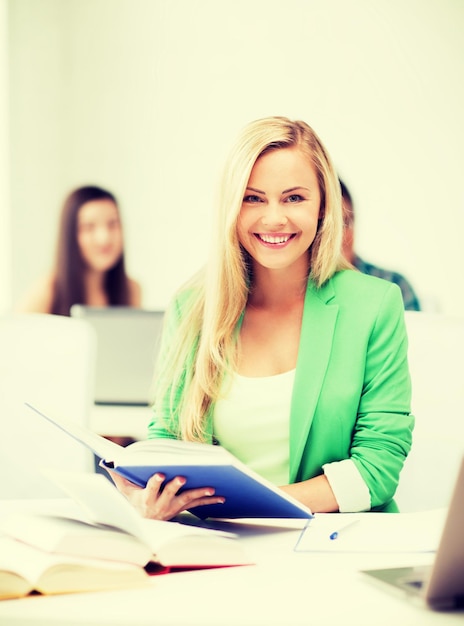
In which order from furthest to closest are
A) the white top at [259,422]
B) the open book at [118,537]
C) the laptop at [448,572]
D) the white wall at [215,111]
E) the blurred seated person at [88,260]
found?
1. the white wall at [215,111]
2. the blurred seated person at [88,260]
3. the white top at [259,422]
4. the open book at [118,537]
5. the laptop at [448,572]

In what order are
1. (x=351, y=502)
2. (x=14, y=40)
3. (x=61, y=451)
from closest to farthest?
1. (x=351, y=502)
2. (x=61, y=451)
3. (x=14, y=40)

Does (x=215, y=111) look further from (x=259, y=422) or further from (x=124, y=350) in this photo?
(x=259, y=422)

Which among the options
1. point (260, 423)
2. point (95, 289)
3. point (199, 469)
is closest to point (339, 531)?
point (199, 469)

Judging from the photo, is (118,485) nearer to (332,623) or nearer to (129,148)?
(332,623)

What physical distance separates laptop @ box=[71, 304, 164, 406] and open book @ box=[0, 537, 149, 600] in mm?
1831

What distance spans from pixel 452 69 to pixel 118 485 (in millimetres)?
5500

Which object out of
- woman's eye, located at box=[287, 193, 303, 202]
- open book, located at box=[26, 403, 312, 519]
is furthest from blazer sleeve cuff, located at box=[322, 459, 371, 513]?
woman's eye, located at box=[287, 193, 303, 202]

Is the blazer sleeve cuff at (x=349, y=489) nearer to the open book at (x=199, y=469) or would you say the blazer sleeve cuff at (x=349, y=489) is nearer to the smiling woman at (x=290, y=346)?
the smiling woman at (x=290, y=346)

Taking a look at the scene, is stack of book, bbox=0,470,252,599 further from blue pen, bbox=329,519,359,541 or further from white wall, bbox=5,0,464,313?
white wall, bbox=5,0,464,313

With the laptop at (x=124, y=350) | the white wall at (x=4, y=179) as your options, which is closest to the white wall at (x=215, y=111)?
the white wall at (x=4, y=179)

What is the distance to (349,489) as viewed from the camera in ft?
5.10

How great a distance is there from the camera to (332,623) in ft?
2.81

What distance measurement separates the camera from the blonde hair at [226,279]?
5.60 feet

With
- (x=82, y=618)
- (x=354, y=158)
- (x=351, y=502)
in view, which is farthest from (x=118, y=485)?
(x=354, y=158)
